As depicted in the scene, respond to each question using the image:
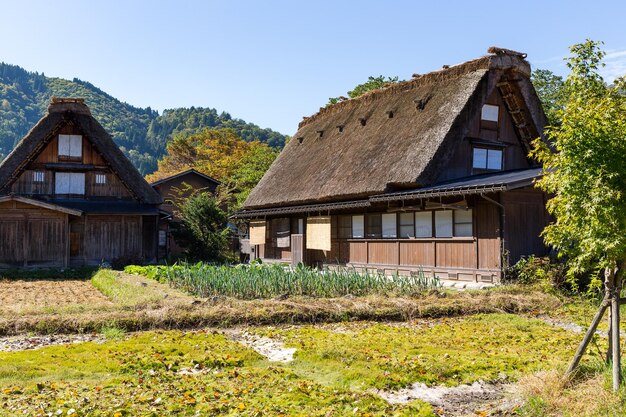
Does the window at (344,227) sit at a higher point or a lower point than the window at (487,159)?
lower

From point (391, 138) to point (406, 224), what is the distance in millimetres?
4233

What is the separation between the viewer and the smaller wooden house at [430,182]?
624 inches

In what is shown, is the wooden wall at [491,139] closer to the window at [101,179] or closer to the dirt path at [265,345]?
the dirt path at [265,345]

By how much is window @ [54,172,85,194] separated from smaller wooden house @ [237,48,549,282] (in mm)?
9600

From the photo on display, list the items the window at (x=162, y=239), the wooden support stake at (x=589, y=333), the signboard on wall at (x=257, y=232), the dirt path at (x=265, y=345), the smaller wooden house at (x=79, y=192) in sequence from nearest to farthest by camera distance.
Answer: the wooden support stake at (x=589, y=333) < the dirt path at (x=265, y=345) < the smaller wooden house at (x=79, y=192) < the signboard on wall at (x=257, y=232) < the window at (x=162, y=239)

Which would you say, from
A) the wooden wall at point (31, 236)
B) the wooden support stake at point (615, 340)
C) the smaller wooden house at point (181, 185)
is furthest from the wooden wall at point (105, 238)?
the wooden support stake at point (615, 340)

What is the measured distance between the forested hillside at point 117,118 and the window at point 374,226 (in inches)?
2509

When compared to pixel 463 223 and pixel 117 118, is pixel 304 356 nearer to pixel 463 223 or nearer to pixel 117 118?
pixel 463 223

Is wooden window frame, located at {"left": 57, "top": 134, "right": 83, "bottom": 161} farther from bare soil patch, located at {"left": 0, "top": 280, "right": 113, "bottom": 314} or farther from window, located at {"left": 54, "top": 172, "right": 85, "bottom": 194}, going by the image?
bare soil patch, located at {"left": 0, "top": 280, "right": 113, "bottom": 314}

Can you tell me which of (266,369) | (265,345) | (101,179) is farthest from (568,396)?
(101,179)

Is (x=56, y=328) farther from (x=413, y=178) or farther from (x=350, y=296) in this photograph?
(x=413, y=178)

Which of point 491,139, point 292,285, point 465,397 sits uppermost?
point 491,139

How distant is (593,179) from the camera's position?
18.0 feet

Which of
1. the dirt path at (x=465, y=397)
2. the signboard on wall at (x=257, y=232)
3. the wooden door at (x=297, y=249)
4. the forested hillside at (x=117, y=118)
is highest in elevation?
the forested hillside at (x=117, y=118)
